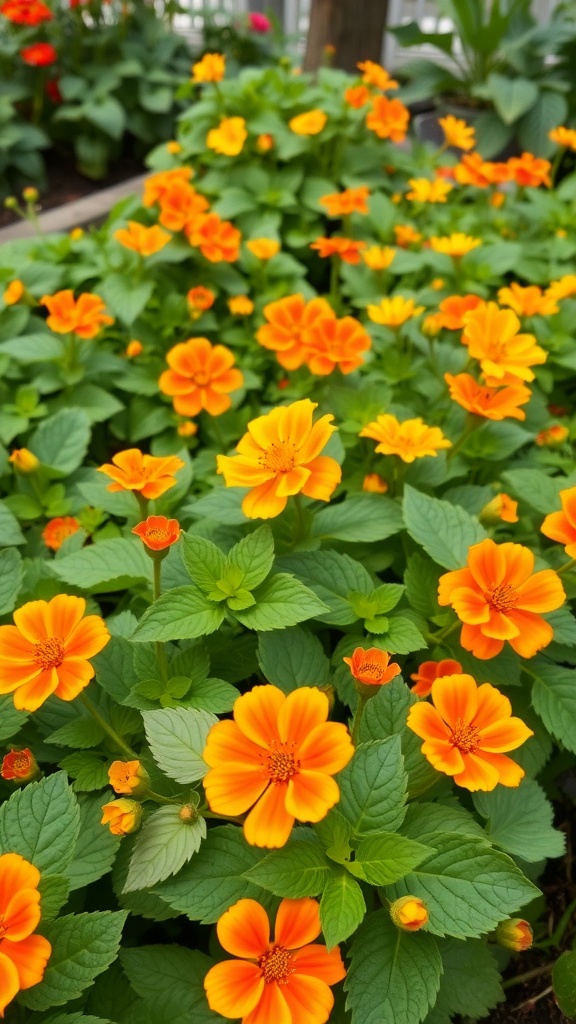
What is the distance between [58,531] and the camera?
54.6 inches

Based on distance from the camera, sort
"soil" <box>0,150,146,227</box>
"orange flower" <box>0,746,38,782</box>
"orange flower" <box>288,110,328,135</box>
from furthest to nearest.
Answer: "soil" <box>0,150,146,227</box> → "orange flower" <box>288,110,328,135</box> → "orange flower" <box>0,746,38,782</box>

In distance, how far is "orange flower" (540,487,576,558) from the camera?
0.99 m

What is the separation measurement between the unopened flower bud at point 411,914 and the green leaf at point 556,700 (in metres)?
0.43

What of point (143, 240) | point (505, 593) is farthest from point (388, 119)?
point (505, 593)

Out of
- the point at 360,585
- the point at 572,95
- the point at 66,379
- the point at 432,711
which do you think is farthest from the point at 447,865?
the point at 572,95

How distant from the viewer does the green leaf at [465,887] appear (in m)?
0.79

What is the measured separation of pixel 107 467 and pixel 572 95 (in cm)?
359

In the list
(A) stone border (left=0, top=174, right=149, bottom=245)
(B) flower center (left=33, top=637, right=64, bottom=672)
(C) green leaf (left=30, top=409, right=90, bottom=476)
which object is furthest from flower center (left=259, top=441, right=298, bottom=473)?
(A) stone border (left=0, top=174, right=149, bottom=245)

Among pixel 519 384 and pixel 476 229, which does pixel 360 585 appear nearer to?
pixel 519 384

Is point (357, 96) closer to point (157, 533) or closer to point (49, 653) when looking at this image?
point (157, 533)

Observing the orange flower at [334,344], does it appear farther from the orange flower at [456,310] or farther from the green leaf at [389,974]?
the green leaf at [389,974]

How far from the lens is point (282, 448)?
39.0 inches

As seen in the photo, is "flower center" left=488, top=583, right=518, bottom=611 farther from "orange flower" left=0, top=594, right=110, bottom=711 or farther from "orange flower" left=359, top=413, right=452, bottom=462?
"orange flower" left=0, top=594, right=110, bottom=711

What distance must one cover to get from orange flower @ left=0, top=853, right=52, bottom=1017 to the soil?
11.6 feet
